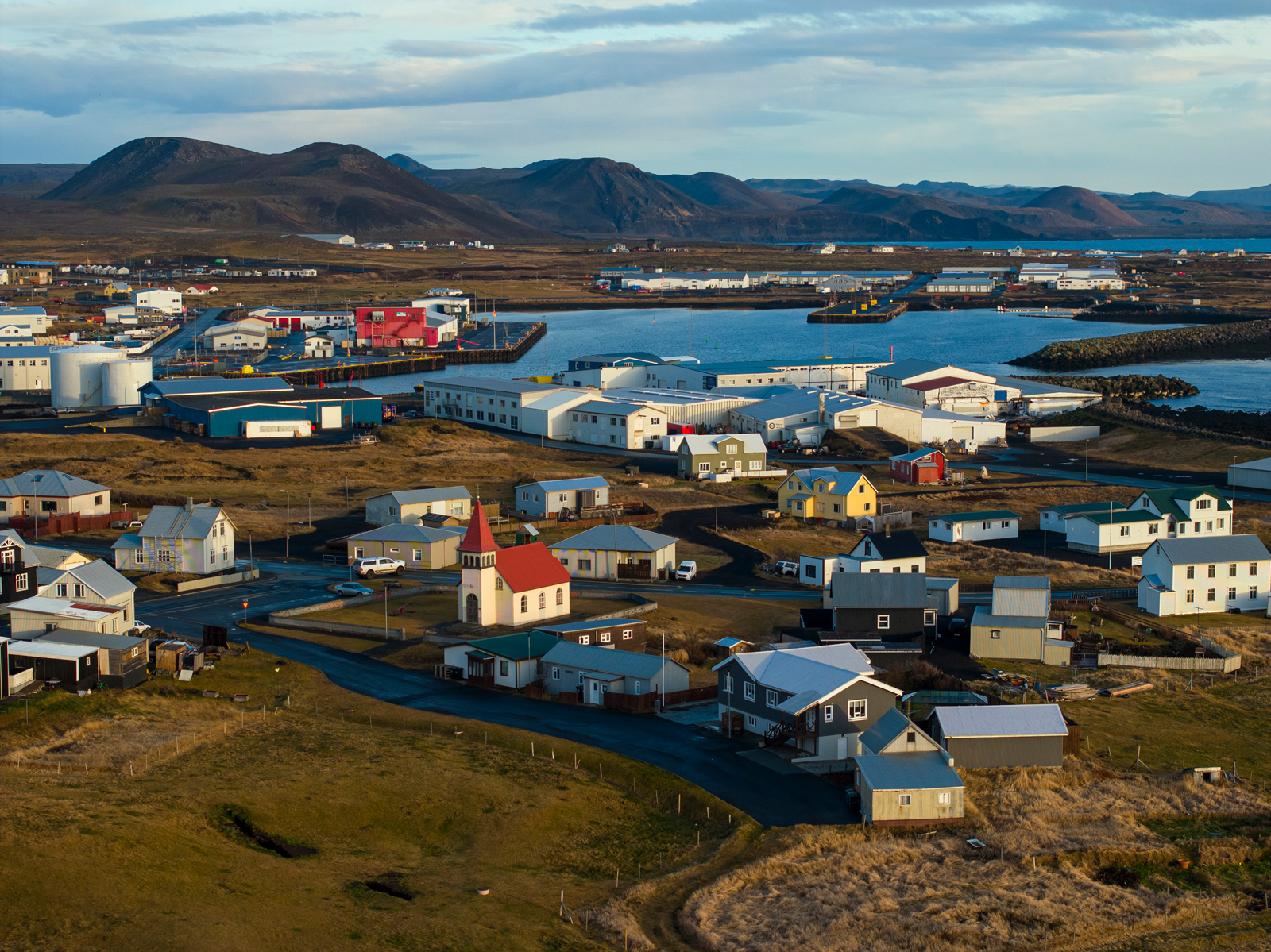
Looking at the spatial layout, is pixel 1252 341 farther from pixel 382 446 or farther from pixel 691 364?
pixel 382 446

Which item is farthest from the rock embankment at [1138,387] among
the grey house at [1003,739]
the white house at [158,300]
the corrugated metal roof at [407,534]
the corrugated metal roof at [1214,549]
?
the white house at [158,300]

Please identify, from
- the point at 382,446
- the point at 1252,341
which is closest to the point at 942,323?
the point at 1252,341

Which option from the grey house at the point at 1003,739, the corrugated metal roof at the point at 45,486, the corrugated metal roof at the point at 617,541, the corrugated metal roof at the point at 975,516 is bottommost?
the grey house at the point at 1003,739

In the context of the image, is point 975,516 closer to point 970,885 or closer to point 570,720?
point 570,720

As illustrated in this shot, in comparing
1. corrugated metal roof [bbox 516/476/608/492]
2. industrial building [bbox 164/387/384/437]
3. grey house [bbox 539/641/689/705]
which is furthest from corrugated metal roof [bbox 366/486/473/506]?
industrial building [bbox 164/387/384/437]

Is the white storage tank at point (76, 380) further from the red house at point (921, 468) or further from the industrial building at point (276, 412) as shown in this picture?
the red house at point (921, 468)
